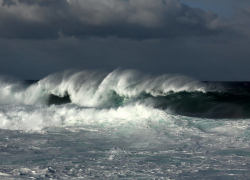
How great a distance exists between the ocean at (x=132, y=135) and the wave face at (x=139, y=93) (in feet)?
0.22

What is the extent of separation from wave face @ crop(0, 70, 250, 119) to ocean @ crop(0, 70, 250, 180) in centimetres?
7

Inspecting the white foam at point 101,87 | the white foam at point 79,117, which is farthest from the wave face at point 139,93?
the white foam at point 79,117

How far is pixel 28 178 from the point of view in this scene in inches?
241

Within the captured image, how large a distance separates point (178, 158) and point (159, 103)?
10559mm

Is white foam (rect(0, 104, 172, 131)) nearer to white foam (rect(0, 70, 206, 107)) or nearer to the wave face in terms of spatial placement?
the wave face

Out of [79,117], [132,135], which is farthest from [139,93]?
[132,135]

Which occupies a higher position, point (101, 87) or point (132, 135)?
point (101, 87)

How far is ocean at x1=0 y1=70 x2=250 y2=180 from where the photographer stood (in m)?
6.75

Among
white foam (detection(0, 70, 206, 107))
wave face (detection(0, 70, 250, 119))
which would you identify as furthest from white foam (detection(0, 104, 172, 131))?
white foam (detection(0, 70, 206, 107))

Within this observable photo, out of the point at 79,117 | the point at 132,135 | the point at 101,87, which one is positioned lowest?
the point at 132,135

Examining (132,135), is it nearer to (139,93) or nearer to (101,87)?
(139,93)

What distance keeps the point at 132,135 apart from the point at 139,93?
972 centimetres

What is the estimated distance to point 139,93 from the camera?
20.4m

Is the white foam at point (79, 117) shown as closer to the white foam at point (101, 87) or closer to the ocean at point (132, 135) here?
the ocean at point (132, 135)
